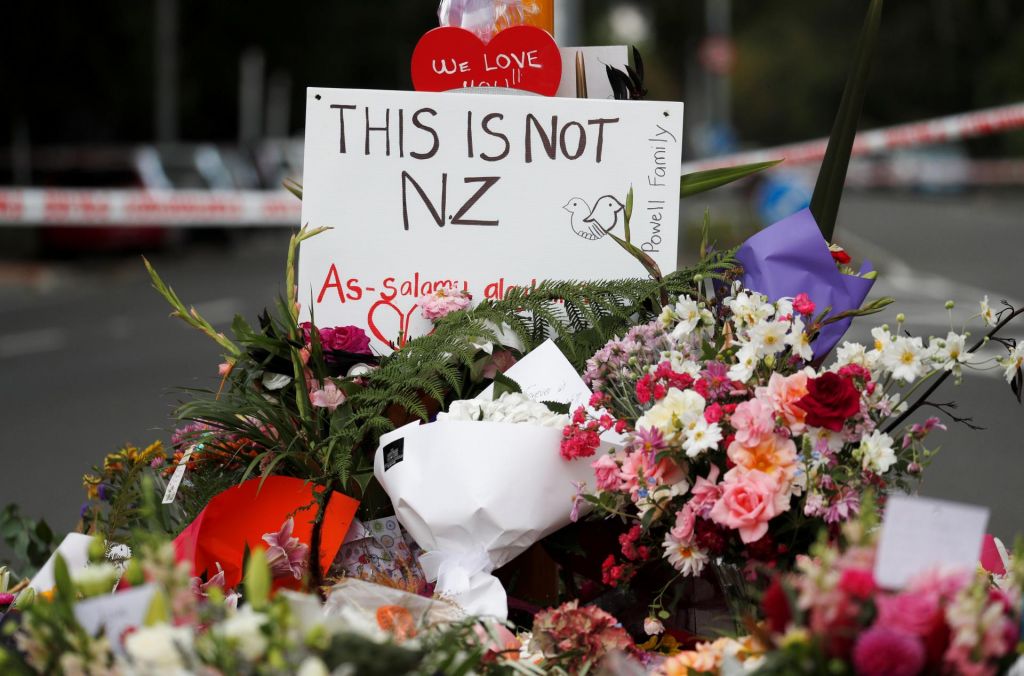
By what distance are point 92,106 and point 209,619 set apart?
23.0 m

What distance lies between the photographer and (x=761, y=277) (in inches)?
95.9

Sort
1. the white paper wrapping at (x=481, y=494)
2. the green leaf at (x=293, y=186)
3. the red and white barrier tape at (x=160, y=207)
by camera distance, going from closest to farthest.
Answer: the white paper wrapping at (x=481, y=494), the green leaf at (x=293, y=186), the red and white barrier tape at (x=160, y=207)

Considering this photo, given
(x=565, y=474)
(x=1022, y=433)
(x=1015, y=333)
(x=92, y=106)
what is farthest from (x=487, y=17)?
(x=92, y=106)

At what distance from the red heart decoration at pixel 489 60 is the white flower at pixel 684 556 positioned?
1249mm

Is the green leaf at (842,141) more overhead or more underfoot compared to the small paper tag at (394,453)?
more overhead

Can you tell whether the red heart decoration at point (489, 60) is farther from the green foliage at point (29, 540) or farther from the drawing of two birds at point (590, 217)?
the green foliage at point (29, 540)

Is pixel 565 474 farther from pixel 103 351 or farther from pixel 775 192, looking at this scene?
pixel 775 192

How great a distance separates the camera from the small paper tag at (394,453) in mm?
2301

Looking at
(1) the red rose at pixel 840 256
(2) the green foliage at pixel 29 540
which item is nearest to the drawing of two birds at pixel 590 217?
(1) the red rose at pixel 840 256

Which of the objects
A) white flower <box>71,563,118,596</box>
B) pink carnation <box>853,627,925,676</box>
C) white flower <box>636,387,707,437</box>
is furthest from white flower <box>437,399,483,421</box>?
pink carnation <box>853,627,925,676</box>

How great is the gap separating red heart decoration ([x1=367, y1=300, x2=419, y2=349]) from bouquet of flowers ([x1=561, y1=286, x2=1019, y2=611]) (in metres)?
0.62

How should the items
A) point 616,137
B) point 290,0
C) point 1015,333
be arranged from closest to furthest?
point 616,137 → point 1015,333 → point 290,0

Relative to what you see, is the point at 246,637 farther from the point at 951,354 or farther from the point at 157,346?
the point at 157,346

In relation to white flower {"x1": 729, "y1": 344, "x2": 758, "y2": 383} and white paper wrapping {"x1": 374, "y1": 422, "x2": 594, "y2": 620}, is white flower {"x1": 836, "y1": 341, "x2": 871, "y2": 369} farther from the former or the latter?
white paper wrapping {"x1": 374, "y1": 422, "x2": 594, "y2": 620}
